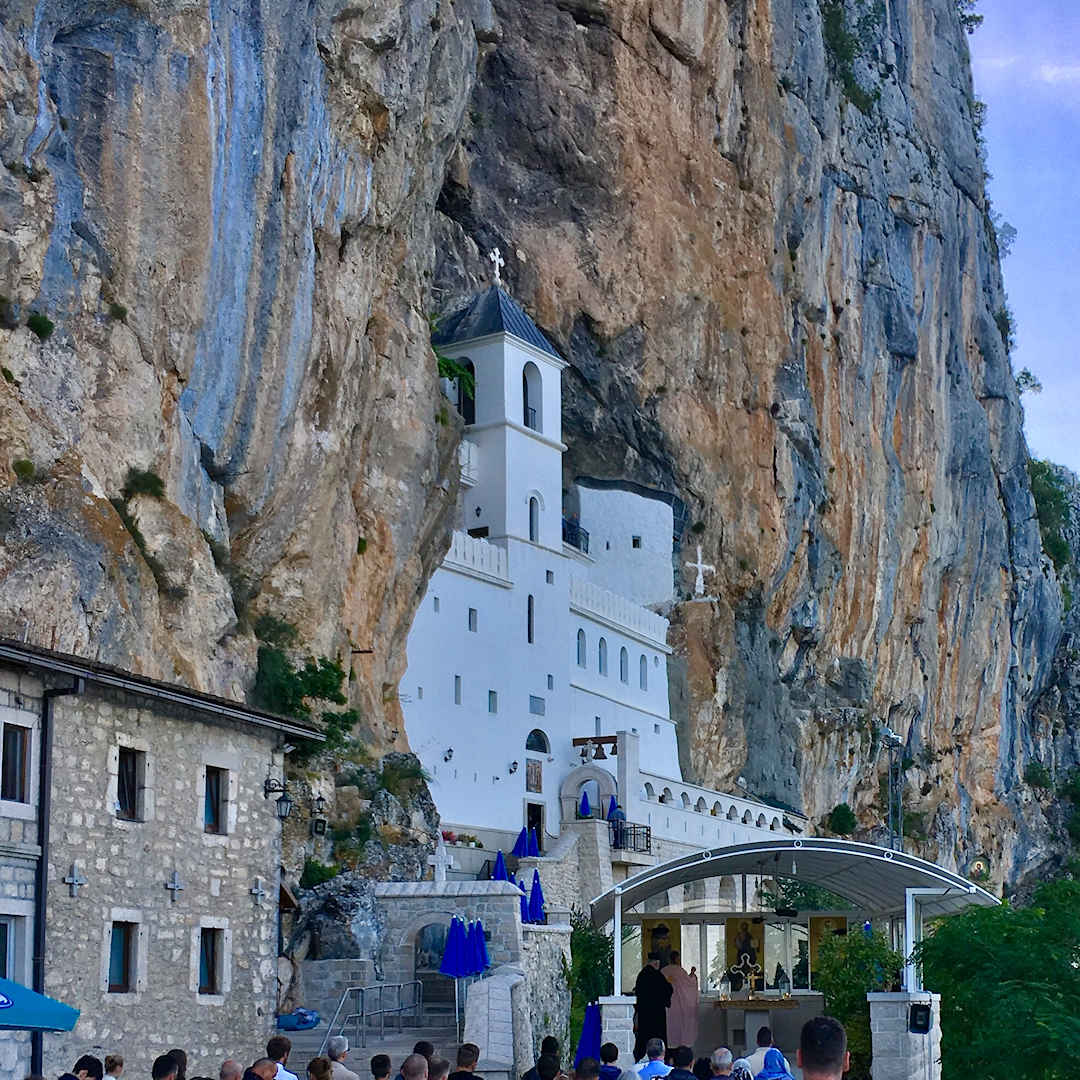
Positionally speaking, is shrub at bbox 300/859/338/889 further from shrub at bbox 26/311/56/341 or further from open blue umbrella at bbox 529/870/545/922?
shrub at bbox 26/311/56/341

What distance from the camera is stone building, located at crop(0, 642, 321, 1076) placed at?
18.3m

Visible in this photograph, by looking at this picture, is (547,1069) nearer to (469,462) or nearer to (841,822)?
(469,462)

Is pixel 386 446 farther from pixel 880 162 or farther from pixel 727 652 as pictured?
pixel 880 162

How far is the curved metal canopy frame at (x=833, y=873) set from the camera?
32094 mm

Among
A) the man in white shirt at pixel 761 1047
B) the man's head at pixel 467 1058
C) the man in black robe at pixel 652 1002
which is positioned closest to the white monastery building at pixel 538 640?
the man in black robe at pixel 652 1002

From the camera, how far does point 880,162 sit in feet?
221

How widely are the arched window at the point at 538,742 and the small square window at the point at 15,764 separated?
26.9 meters

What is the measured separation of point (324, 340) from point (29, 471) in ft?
30.1

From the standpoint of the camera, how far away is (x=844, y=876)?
3503cm

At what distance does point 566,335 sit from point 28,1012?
4084 cm

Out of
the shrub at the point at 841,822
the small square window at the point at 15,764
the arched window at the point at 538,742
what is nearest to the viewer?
the small square window at the point at 15,764

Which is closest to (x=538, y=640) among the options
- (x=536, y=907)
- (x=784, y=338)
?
(x=784, y=338)

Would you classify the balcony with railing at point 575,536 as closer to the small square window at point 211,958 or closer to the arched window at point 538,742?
the arched window at point 538,742

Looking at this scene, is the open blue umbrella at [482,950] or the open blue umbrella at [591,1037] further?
the open blue umbrella at [482,950]
